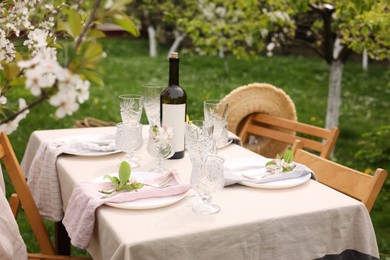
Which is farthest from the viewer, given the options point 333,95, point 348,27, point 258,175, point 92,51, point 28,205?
point 333,95

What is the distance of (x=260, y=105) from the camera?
3.64 metres

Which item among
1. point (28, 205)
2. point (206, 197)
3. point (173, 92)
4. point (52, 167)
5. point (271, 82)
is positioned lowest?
point (271, 82)

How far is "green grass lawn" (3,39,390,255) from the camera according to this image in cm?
589

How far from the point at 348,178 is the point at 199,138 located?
701 mm

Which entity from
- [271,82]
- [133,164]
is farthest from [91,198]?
[271,82]

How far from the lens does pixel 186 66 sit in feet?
34.8

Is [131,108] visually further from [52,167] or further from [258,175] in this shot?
[258,175]

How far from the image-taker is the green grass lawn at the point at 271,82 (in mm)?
5891

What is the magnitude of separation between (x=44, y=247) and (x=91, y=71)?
166cm

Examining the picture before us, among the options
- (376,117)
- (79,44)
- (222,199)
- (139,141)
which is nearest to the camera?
(79,44)

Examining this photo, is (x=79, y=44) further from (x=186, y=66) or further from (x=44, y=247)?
(x=186, y=66)

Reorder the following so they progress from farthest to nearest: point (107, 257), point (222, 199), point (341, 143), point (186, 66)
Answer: point (186, 66), point (341, 143), point (222, 199), point (107, 257)

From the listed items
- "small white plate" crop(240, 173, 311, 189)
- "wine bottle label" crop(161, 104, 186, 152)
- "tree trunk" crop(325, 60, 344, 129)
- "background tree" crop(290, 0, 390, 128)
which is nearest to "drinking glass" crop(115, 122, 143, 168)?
"wine bottle label" crop(161, 104, 186, 152)

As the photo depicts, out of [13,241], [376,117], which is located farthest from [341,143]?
→ [13,241]
